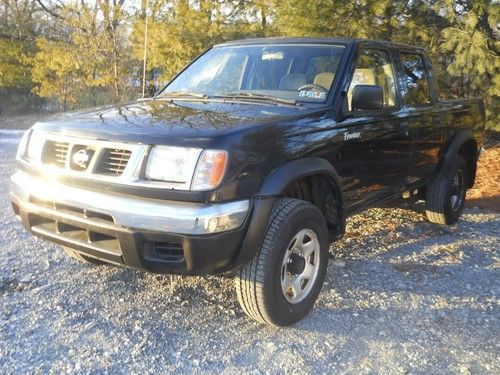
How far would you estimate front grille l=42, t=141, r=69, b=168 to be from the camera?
3.17m

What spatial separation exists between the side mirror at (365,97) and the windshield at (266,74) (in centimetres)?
22

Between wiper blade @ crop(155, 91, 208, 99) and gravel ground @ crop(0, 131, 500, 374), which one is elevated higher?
wiper blade @ crop(155, 91, 208, 99)

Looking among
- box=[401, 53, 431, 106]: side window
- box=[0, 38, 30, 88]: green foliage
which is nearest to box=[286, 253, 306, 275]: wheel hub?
box=[401, 53, 431, 106]: side window

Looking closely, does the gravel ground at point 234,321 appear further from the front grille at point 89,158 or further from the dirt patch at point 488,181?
the dirt patch at point 488,181

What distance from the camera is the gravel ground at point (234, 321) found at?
2.92m

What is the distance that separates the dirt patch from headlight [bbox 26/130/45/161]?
5.60 metres

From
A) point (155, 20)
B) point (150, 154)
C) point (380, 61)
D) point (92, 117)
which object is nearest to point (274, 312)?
point (150, 154)

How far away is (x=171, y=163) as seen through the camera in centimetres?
279

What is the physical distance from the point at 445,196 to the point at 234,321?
310 centimetres

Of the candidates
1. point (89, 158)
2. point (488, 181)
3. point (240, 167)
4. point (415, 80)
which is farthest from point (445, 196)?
point (89, 158)

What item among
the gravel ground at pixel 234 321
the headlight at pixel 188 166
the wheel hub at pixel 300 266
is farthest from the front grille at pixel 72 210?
the wheel hub at pixel 300 266

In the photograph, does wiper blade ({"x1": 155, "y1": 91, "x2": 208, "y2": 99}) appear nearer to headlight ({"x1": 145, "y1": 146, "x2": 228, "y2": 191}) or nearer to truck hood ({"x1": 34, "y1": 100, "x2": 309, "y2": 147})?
truck hood ({"x1": 34, "y1": 100, "x2": 309, "y2": 147})

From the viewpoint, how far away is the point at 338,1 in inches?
345

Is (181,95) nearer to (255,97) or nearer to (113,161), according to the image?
(255,97)
